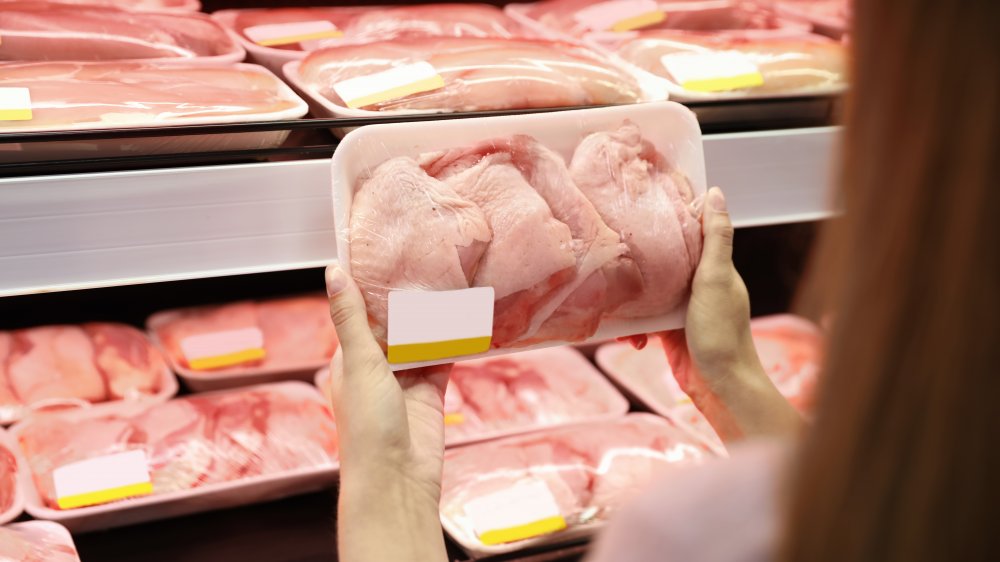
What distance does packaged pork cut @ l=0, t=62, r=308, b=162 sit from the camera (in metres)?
1.05

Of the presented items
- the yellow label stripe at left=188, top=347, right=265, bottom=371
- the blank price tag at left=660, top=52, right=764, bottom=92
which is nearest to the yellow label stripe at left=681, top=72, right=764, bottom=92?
the blank price tag at left=660, top=52, right=764, bottom=92

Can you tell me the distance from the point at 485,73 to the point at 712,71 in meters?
0.37

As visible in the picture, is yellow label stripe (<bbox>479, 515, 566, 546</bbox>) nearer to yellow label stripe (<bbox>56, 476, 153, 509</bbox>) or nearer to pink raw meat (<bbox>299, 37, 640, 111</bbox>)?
yellow label stripe (<bbox>56, 476, 153, 509</bbox>)

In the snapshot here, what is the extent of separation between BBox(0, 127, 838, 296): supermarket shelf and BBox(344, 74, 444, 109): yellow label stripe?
14 centimetres

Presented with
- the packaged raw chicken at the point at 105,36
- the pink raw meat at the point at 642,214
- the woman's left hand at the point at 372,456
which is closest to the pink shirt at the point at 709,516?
the woman's left hand at the point at 372,456

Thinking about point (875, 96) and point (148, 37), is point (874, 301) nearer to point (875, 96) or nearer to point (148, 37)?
point (875, 96)

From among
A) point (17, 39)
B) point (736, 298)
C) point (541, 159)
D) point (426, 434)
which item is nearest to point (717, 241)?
point (736, 298)

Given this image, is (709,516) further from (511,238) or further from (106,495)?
(106,495)

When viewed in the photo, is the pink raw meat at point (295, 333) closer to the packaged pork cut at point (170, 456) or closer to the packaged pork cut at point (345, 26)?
the packaged pork cut at point (170, 456)

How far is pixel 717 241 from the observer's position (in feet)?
3.76

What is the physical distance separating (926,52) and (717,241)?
0.70 meters

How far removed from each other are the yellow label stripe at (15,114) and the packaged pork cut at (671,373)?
1237mm

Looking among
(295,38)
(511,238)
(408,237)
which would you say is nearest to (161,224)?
(408,237)

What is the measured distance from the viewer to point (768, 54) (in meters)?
1.48
